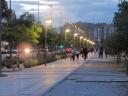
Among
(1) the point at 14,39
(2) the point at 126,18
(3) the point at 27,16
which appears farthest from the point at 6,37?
(2) the point at 126,18

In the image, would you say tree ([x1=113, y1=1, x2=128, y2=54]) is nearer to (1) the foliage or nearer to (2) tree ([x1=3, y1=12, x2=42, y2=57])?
(1) the foliage

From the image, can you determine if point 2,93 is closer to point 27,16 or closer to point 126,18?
point 126,18

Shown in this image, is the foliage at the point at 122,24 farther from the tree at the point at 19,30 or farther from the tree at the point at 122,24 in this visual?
the tree at the point at 19,30

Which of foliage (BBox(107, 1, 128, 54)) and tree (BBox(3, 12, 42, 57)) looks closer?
foliage (BBox(107, 1, 128, 54))

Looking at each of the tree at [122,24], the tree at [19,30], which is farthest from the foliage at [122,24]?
the tree at [19,30]

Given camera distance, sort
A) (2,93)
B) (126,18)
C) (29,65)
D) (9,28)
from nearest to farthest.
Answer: (2,93) < (126,18) < (29,65) < (9,28)

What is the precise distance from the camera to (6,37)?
4922cm

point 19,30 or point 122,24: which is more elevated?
point 19,30

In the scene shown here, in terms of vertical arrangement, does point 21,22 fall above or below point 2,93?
above

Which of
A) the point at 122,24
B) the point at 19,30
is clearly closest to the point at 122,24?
the point at 122,24

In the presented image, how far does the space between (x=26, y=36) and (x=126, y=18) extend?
21.0 m

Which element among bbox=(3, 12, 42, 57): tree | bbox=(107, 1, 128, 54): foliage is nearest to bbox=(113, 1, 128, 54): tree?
bbox=(107, 1, 128, 54): foliage

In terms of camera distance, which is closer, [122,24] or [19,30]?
[122,24]

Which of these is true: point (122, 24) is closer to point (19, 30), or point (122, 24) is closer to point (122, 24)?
point (122, 24)
